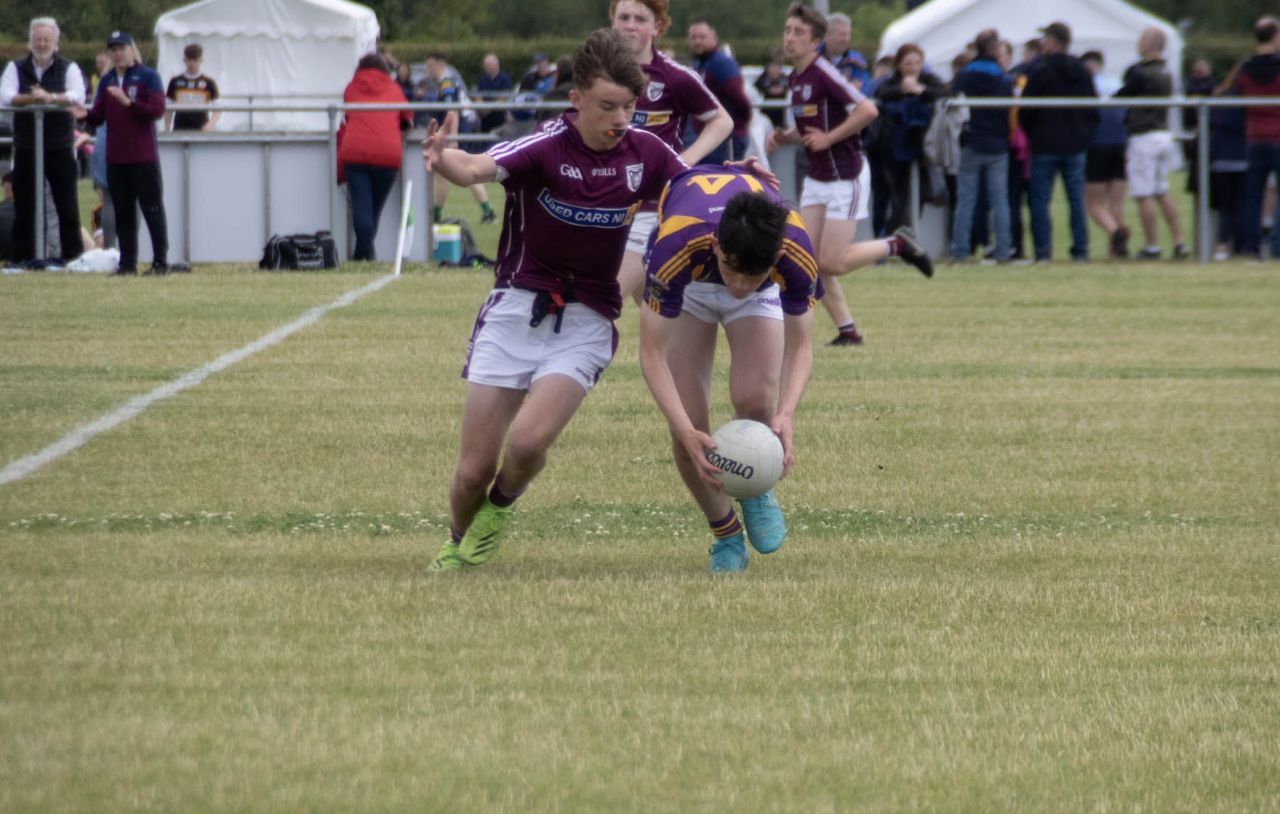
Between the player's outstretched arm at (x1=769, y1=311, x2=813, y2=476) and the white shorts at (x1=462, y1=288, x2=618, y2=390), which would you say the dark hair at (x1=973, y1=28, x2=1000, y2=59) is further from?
the white shorts at (x1=462, y1=288, x2=618, y2=390)

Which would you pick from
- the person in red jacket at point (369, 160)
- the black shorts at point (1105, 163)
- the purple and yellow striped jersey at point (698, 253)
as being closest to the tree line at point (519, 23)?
the person in red jacket at point (369, 160)

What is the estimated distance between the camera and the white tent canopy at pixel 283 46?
37.8 meters

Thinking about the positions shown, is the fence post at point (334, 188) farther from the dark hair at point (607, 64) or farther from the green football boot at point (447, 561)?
the dark hair at point (607, 64)

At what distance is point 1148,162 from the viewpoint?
20.4m

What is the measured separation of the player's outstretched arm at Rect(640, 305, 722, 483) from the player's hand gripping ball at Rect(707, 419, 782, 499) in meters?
0.06

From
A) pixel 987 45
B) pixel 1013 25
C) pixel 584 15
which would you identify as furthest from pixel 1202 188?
pixel 584 15

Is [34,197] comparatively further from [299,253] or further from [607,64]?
[607,64]

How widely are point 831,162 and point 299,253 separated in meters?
7.11

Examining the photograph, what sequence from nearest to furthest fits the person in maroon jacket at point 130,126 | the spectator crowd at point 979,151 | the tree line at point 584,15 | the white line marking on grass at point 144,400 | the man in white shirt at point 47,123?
the white line marking on grass at point 144,400
the person in maroon jacket at point 130,126
the man in white shirt at point 47,123
the spectator crowd at point 979,151
the tree line at point 584,15

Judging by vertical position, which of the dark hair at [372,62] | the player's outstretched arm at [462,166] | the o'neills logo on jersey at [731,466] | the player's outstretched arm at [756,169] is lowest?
the o'neills logo on jersey at [731,466]

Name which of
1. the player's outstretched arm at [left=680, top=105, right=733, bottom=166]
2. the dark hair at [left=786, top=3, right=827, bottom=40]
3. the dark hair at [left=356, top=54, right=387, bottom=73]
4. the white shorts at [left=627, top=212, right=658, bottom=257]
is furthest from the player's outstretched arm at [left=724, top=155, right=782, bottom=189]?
the dark hair at [left=356, top=54, right=387, bottom=73]

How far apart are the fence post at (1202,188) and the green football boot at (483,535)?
14.8 m

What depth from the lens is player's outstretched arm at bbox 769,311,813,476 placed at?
21.8 ft

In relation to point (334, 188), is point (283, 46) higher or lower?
higher
